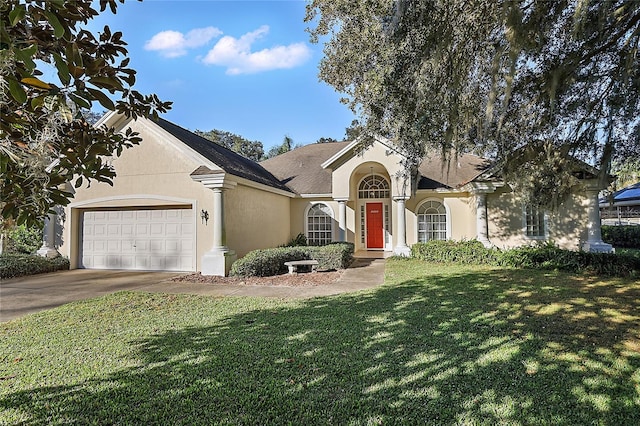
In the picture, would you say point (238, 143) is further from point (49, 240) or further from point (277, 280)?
point (277, 280)

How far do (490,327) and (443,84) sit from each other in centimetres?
443

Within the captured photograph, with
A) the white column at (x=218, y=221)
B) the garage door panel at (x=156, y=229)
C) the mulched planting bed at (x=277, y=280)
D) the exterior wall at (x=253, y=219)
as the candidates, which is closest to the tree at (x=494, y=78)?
the mulched planting bed at (x=277, y=280)

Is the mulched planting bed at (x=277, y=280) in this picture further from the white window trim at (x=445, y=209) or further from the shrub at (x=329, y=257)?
the white window trim at (x=445, y=209)

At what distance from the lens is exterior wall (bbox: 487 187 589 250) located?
13.1 m

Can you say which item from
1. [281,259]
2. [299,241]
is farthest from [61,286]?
[299,241]

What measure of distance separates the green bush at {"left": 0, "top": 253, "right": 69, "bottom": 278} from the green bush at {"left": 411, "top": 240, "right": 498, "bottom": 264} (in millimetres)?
13464

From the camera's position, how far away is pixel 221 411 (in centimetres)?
295

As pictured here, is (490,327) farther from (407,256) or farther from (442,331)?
(407,256)

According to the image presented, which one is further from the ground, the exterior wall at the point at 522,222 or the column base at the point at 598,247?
the exterior wall at the point at 522,222

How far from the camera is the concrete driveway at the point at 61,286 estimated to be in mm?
6945

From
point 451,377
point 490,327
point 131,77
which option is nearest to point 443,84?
point 490,327

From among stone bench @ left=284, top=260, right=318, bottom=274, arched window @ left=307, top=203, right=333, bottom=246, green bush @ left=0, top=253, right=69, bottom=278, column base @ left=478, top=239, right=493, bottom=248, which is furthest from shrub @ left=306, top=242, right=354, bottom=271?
green bush @ left=0, top=253, right=69, bottom=278

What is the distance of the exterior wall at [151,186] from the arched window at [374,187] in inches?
323

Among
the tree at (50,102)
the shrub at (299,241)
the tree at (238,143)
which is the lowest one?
the shrub at (299,241)
